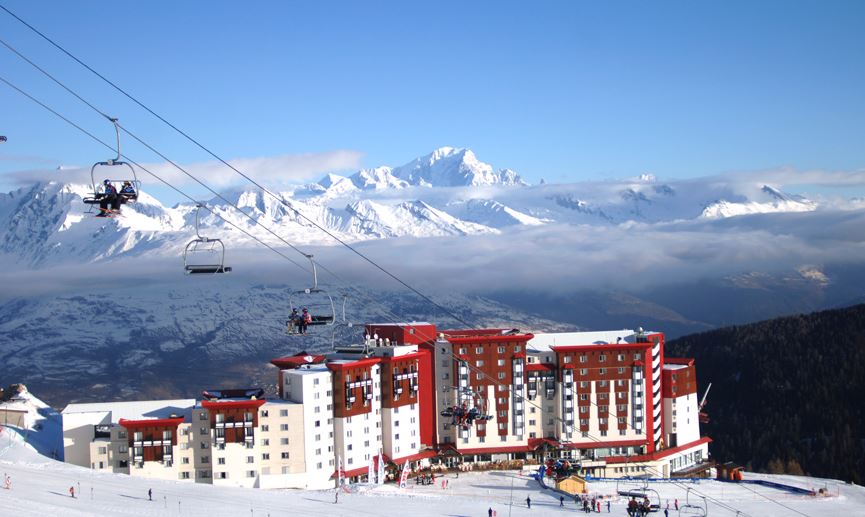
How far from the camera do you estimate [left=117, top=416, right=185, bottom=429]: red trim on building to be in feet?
297

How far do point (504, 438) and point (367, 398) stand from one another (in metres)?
16.4

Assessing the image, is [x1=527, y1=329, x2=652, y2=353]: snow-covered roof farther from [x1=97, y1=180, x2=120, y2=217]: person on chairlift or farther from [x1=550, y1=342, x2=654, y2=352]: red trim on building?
[x1=97, y1=180, x2=120, y2=217]: person on chairlift

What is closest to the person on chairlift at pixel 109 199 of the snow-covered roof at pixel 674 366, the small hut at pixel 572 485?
the small hut at pixel 572 485

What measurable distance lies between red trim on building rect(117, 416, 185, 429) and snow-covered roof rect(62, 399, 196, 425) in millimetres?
1572

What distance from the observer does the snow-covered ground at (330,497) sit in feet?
232

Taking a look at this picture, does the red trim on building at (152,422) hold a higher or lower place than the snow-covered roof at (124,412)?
lower

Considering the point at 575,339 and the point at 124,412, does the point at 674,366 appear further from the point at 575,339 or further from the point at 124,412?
the point at 124,412

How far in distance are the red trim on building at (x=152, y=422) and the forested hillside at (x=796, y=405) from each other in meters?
81.1

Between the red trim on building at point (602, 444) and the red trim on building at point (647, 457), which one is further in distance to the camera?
the red trim on building at point (647, 457)

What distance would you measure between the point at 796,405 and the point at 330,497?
110 m

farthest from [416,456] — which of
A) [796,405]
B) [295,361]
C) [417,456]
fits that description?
[796,405]

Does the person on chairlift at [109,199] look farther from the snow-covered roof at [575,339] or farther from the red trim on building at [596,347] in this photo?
the snow-covered roof at [575,339]

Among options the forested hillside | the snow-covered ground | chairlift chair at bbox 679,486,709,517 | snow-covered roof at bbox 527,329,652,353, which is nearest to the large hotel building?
snow-covered roof at bbox 527,329,652,353

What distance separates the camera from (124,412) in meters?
94.9
